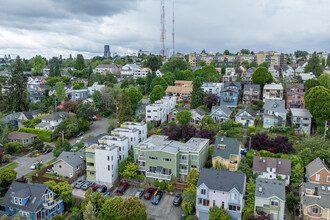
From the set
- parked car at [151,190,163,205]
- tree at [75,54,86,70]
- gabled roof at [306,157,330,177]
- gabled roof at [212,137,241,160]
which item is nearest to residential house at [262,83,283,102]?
gabled roof at [306,157,330,177]

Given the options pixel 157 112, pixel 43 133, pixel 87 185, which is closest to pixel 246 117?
pixel 157 112

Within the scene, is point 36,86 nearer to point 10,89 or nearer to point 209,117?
point 10,89

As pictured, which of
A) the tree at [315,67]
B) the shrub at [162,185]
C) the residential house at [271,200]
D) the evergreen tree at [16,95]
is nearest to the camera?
the residential house at [271,200]

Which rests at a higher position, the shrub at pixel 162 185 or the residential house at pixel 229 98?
the residential house at pixel 229 98

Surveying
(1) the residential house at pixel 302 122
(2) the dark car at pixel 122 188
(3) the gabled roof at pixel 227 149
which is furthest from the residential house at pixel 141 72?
(2) the dark car at pixel 122 188

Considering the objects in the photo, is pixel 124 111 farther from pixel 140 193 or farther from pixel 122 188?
pixel 140 193

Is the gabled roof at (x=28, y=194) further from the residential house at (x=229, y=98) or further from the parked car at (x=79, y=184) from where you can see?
the residential house at (x=229, y=98)

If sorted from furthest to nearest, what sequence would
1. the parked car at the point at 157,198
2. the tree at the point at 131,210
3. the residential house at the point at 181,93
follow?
1. the residential house at the point at 181,93
2. the parked car at the point at 157,198
3. the tree at the point at 131,210

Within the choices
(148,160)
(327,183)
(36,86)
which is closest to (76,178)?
(148,160)
